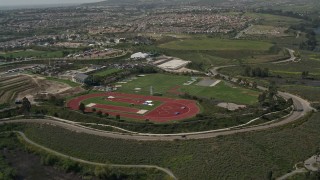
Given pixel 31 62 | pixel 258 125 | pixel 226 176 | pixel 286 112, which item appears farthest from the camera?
pixel 31 62

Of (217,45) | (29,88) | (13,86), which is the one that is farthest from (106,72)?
(217,45)

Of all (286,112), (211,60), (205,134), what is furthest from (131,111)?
(211,60)

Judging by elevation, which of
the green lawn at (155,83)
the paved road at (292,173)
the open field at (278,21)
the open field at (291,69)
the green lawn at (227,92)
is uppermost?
the open field at (278,21)

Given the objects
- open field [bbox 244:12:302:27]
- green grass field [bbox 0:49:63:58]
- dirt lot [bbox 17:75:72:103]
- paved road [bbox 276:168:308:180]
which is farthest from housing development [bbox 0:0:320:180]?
open field [bbox 244:12:302:27]

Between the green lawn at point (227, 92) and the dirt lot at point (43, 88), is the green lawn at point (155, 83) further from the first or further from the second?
the dirt lot at point (43, 88)

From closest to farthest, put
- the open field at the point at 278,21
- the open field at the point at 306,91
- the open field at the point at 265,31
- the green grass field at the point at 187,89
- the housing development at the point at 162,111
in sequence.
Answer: the housing development at the point at 162,111
the open field at the point at 306,91
the green grass field at the point at 187,89
the open field at the point at 265,31
the open field at the point at 278,21

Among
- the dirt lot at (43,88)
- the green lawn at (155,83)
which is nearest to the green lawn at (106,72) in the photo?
the green lawn at (155,83)

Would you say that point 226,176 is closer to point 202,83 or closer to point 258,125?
point 258,125
